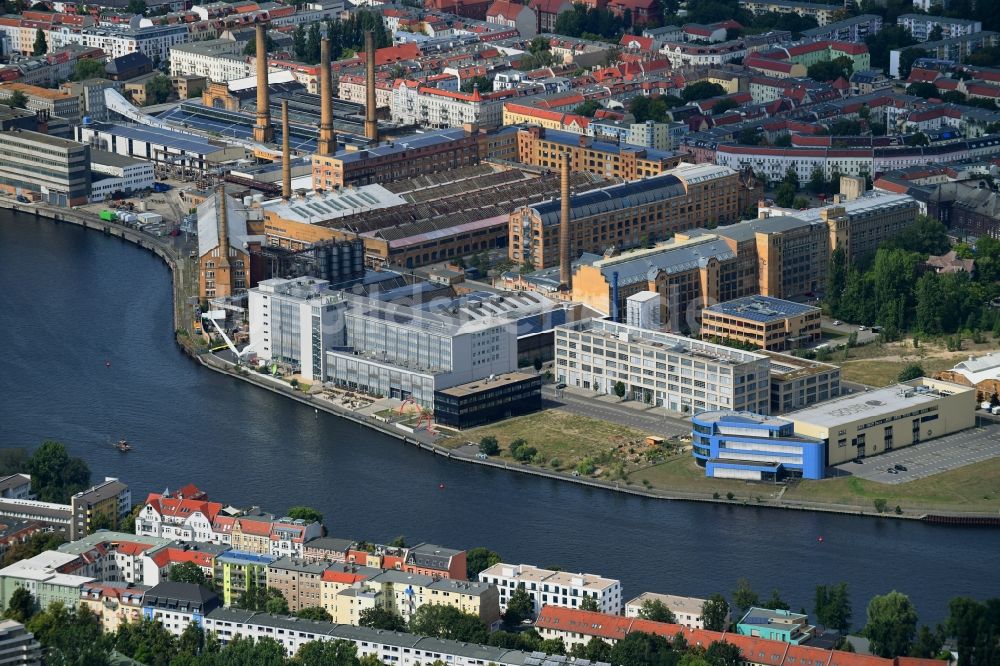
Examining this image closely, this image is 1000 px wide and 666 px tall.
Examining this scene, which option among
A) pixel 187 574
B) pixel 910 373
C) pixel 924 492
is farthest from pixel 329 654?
pixel 910 373

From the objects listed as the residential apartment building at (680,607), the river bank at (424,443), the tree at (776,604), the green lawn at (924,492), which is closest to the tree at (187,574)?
the residential apartment building at (680,607)

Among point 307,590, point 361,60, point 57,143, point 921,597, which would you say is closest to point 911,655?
point 921,597

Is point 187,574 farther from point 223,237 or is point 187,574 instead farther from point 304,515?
point 223,237

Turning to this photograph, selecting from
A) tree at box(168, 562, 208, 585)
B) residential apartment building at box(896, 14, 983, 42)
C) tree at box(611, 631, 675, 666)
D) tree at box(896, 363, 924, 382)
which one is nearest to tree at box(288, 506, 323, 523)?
tree at box(168, 562, 208, 585)

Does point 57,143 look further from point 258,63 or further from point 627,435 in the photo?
point 627,435

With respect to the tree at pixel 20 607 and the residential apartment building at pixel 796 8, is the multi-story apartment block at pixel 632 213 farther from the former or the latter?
the tree at pixel 20 607

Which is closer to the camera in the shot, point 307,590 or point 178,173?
point 307,590
